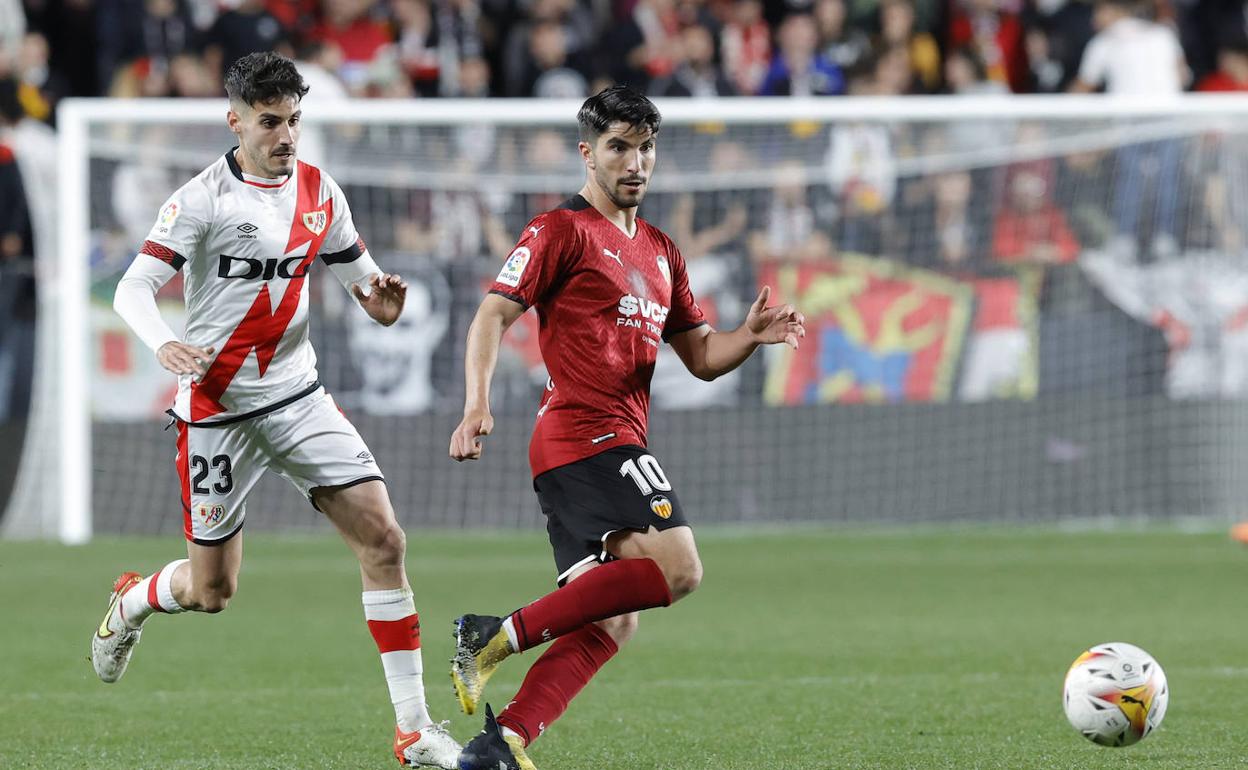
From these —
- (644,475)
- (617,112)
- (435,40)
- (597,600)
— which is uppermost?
(435,40)

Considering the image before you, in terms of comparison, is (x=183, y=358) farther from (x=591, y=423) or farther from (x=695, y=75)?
(x=695, y=75)

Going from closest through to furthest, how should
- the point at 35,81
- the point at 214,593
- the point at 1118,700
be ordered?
the point at 1118,700, the point at 214,593, the point at 35,81

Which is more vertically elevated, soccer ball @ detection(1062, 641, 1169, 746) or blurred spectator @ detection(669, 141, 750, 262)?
blurred spectator @ detection(669, 141, 750, 262)

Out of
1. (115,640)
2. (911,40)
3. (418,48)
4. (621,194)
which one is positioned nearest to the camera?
(621,194)

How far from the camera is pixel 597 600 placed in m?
5.14

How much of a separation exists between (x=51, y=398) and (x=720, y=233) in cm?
538

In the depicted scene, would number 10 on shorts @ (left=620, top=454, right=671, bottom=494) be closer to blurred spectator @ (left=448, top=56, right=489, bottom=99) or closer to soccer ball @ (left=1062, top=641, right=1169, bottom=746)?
soccer ball @ (left=1062, top=641, right=1169, bottom=746)

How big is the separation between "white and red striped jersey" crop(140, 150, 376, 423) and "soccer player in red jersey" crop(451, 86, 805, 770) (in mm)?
937

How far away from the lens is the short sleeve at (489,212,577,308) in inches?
208

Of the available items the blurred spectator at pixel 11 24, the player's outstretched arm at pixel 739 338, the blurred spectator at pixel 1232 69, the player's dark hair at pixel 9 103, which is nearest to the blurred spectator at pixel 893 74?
the blurred spectator at pixel 1232 69

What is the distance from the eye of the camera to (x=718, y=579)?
446 inches

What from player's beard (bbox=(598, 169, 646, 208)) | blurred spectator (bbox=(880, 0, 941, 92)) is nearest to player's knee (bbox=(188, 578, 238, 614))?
player's beard (bbox=(598, 169, 646, 208))

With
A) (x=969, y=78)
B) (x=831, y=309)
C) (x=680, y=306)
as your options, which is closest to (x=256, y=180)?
(x=680, y=306)

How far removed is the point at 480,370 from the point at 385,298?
3.20 feet
